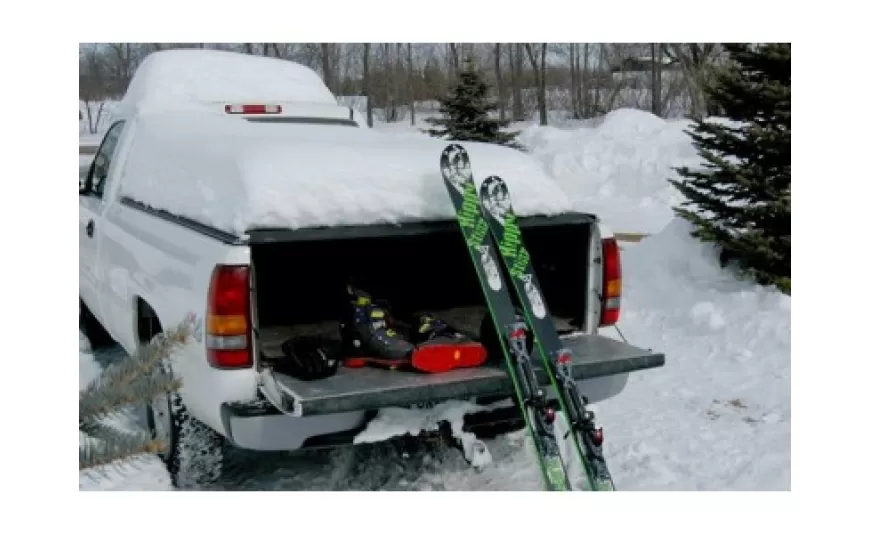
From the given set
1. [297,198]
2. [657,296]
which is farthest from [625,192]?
[297,198]

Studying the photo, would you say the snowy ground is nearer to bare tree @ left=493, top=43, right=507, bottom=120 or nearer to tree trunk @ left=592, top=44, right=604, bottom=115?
tree trunk @ left=592, top=44, right=604, bottom=115

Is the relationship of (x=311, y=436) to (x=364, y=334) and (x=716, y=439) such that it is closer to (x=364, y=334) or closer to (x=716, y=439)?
(x=364, y=334)

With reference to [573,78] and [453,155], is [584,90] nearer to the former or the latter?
[573,78]

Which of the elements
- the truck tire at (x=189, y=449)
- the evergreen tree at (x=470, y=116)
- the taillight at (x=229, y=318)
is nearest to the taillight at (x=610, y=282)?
the taillight at (x=229, y=318)

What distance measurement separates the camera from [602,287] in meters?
4.26

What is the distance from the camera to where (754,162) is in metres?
7.70

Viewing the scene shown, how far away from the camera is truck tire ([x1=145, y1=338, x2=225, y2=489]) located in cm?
384

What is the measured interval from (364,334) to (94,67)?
2844 millimetres

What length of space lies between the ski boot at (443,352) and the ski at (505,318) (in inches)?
5.9

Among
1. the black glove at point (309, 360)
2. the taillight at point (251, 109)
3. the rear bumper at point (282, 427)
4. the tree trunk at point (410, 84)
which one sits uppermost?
the tree trunk at point (410, 84)

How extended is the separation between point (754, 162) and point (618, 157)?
10.2 meters

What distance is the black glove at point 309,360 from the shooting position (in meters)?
3.58

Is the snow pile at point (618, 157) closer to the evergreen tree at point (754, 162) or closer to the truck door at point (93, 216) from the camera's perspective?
the evergreen tree at point (754, 162)

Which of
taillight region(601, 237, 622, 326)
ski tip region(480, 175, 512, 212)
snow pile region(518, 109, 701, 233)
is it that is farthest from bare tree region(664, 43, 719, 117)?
snow pile region(518, 109, 701, 233)
